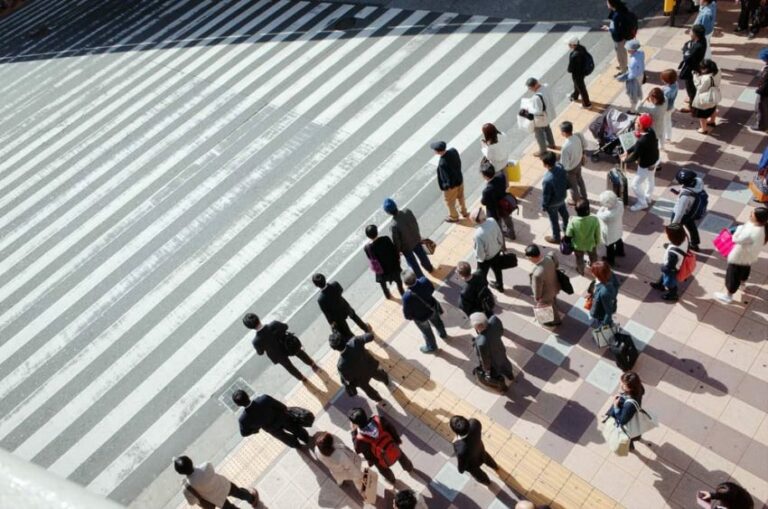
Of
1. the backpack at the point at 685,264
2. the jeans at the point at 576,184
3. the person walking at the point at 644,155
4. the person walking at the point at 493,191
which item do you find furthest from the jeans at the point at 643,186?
the person walking at the point at 493,191

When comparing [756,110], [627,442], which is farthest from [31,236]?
[756,110]

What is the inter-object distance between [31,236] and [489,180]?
11.7m

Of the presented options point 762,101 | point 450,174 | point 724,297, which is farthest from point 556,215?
point 762,101

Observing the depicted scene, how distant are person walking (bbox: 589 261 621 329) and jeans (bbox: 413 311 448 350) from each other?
2.17 m

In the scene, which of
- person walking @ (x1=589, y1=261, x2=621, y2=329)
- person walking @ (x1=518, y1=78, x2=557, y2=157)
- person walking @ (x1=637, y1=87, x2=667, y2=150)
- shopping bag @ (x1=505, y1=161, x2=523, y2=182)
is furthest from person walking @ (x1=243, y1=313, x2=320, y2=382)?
person walking @ (x1=637, y1=87, x2=667, y2=150)

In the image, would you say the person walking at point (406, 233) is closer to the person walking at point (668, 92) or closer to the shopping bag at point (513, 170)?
the shopping bag at point (513, 170)

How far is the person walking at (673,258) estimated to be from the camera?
7730 mm

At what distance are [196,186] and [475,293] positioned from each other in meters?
8.72

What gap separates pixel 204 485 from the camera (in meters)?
7.06

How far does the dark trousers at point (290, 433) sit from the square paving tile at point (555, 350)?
3551mm

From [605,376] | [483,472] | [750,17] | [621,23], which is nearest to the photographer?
[483,472]

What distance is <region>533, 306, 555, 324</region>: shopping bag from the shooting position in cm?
838

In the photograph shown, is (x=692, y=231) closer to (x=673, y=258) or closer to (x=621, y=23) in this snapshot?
(x=673, y=258)

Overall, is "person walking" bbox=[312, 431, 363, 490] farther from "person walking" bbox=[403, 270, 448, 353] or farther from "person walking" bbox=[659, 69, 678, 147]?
"person walking" bbox=[659, 69, 678, 147]
